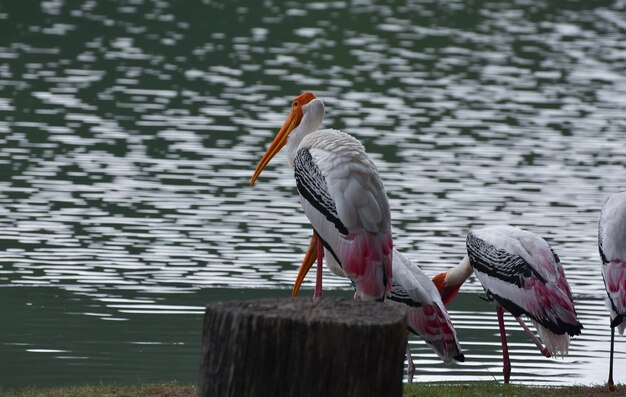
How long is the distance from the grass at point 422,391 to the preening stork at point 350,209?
0.64 meters

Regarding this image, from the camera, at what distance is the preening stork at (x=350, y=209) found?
8.20 metres

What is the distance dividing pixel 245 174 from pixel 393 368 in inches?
440

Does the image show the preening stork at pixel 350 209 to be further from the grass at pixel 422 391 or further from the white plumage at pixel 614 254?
the white plumage at pixel 614 254

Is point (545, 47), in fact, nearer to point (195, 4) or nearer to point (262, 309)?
point (195, 4)

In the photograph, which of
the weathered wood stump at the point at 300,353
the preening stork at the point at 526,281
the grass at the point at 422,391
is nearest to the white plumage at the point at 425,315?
the grass at the point at 422,391

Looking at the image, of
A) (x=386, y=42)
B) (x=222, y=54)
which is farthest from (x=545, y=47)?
(x=222, y=54)

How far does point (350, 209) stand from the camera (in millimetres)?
8195

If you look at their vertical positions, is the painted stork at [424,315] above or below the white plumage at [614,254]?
below

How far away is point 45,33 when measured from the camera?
27.6m

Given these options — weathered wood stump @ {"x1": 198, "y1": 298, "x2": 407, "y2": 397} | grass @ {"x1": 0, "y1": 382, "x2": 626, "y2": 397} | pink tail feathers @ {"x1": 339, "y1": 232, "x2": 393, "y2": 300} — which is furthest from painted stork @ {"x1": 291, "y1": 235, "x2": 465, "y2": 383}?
weathered wood stump @ {"x1": 198, "y1": 298, "x2": 407, "y2": 397}

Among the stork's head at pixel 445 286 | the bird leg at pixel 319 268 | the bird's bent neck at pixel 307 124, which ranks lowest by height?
the stork's head at pixel 445 286

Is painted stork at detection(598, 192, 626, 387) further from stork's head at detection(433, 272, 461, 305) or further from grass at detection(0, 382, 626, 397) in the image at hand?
stork's head at detection(433, 272, 461, 305)

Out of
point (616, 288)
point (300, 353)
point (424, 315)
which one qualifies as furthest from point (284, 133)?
point (300, 353)

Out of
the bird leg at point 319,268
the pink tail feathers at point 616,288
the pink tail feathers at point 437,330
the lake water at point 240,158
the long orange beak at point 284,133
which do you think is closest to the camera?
the pink tail feathers at point 616,288
